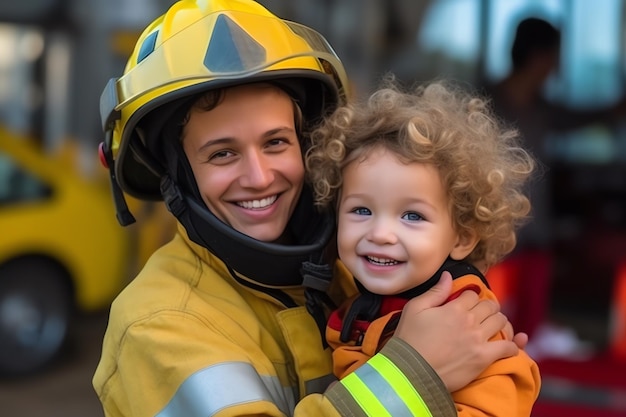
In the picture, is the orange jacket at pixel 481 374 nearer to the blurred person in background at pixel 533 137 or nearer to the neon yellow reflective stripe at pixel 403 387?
the neon yellow reflective stripe at pixel 403 387

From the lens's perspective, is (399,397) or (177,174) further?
(177,174)

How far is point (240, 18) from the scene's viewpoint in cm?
176

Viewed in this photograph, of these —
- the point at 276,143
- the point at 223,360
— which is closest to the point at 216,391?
the point at 223,360

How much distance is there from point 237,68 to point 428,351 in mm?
598

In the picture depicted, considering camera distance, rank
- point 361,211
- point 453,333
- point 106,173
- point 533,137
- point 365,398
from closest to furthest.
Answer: point 365,398 → point 453,333 → point 361,211 → point 533,137 → point 106,173

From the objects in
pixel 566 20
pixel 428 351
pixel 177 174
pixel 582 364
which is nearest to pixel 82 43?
pixel 566 20

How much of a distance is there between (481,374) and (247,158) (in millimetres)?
573

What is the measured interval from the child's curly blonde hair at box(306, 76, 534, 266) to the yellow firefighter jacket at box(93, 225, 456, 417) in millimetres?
257

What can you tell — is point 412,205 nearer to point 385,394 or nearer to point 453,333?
point 453,333

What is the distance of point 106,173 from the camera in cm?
579

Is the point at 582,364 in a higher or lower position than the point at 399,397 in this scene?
lower

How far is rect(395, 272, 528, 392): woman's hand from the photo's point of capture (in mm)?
1487

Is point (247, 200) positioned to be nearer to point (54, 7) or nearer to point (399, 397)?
point (399, 397)

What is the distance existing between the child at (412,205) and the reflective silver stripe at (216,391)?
0.18m
